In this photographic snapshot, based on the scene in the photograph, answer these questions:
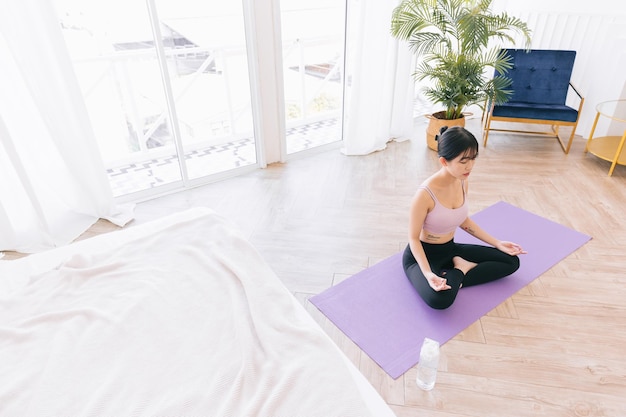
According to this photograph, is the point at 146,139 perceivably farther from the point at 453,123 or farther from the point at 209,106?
the point at 453,123

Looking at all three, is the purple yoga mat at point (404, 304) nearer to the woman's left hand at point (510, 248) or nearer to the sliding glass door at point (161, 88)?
the woman's left hand at point (510, 248)

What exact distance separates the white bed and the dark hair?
0.99 metres

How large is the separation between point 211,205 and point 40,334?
191cm

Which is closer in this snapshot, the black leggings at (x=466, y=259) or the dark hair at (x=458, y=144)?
the dark hair at (x=458, y=144)

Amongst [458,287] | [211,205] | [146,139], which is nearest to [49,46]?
[211,205]

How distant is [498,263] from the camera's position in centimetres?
228

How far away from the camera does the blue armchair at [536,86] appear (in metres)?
3.82

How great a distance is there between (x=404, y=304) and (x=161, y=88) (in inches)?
110

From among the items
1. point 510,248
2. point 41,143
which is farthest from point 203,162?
point 510,248

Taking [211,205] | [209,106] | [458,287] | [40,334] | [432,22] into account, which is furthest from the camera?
[209,106]

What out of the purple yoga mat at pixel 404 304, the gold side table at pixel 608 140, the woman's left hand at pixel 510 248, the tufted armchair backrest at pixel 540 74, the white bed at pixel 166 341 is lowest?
the purple yoga mat at pixel 404 304

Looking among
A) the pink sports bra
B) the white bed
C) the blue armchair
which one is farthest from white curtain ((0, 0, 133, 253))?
the blue armchair

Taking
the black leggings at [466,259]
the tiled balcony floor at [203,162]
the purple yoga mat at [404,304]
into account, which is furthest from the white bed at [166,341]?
the tiled balcony floor at [203,162]

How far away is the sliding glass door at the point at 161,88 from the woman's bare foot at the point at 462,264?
210cm
